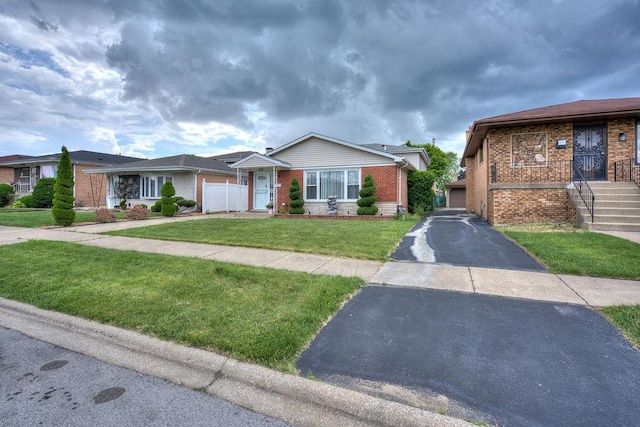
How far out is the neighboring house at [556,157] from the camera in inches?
475

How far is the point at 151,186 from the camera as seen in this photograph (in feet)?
77.0

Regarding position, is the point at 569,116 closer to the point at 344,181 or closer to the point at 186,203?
the point at 344,181

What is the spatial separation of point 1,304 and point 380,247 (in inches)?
277

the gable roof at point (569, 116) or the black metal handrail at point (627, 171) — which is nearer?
the gable roof at point (569, 116)

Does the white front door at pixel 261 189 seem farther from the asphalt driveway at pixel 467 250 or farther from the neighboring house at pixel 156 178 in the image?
the asphalt driveway at pixel 467 250

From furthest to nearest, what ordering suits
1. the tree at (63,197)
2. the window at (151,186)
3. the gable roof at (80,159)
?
1. the gable roof at (80,159)
2. the window at (151,186)
3. the tree at (63,197)

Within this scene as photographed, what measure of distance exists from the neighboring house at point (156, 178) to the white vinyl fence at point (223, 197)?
1.22 meters

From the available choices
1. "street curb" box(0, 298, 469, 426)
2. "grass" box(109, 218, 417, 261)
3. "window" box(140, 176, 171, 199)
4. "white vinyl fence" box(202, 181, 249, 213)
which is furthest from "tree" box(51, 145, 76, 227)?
"street curb" box(0, 298, 469, 426)

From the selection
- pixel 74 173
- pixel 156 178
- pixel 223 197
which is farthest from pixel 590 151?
pixel 74 173

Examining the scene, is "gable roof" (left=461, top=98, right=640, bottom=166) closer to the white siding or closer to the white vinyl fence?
the white siding

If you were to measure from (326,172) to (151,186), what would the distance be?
13.5m

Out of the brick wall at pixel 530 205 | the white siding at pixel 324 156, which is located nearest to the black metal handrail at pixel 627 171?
the brick wall at pixel 530 205

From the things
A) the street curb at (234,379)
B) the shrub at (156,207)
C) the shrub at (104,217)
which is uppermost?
the shrub at (156,207)

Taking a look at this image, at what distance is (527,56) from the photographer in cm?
1426
